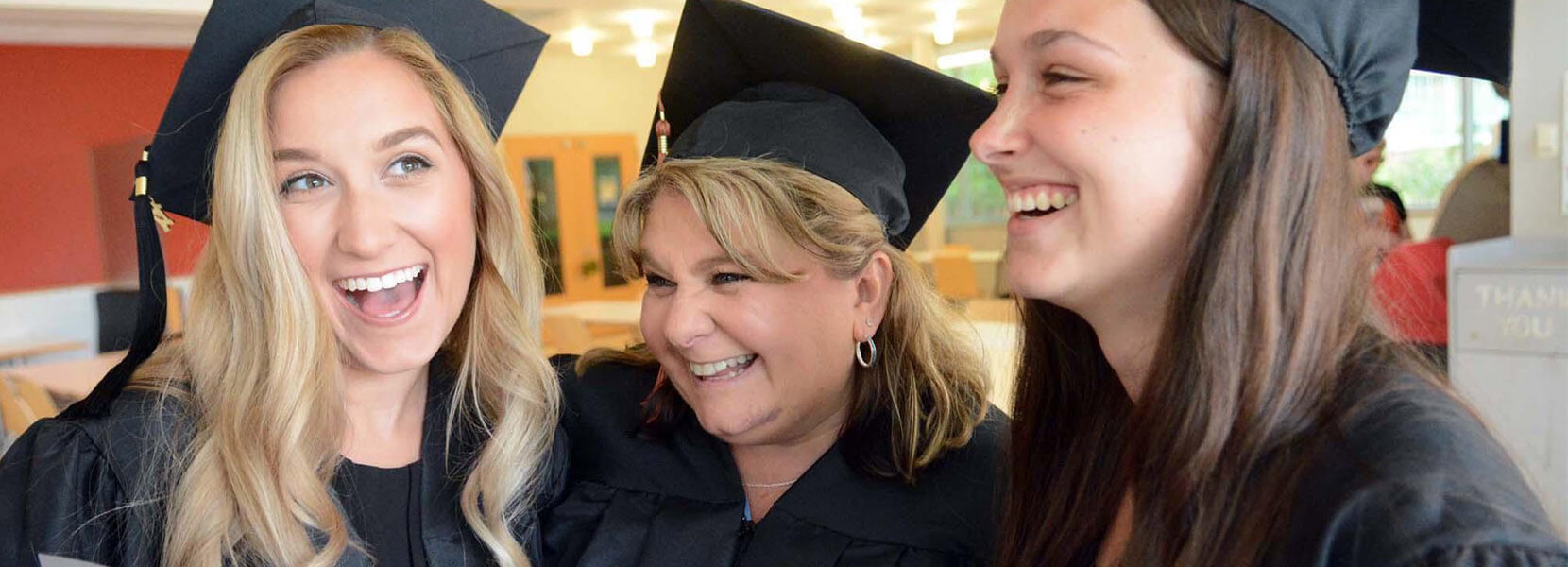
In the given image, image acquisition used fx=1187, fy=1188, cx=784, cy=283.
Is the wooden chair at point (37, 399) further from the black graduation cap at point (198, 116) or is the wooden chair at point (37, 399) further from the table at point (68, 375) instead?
the black graduation cap at point (198, 116)

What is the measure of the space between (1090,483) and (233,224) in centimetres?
109

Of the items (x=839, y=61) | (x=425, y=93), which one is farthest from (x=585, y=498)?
(x=839, y=61)

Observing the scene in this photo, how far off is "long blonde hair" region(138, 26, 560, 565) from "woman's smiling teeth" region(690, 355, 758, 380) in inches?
12.0

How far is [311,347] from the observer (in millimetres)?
1546

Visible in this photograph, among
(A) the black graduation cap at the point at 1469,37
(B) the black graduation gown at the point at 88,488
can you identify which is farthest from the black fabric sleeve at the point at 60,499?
(A) the black graduation cap at the point at 1469,37

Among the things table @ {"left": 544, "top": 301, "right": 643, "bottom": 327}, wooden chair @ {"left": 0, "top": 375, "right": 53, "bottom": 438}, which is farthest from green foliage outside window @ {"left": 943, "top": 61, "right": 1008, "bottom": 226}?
wooden chair @ {"left": 0, "top": 375, "right": 53, "bottom": 438}

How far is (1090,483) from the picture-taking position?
1293 mm

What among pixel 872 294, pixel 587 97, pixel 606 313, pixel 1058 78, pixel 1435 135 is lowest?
pixel 606 313

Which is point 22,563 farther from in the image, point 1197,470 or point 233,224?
point 1197,470

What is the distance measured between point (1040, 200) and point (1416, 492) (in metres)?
0.39

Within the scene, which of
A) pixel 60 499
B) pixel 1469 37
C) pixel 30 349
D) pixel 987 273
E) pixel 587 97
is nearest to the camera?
pixel 1469 37

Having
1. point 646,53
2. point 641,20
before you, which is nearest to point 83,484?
point 641,20

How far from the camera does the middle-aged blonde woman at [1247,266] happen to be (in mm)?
851

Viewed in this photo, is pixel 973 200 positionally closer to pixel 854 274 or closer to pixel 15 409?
pixel 15 409
